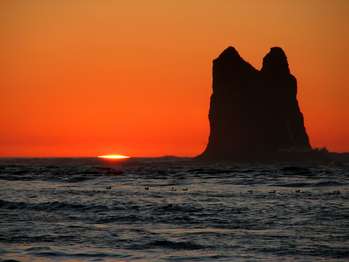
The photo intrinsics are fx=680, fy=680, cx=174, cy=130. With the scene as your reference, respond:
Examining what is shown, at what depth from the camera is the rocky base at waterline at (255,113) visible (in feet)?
589

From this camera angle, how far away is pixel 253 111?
7397 inches

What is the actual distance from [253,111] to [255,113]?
0.90 m

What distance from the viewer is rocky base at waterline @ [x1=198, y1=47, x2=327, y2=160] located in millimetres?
179500

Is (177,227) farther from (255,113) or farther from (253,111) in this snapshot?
(253,111)

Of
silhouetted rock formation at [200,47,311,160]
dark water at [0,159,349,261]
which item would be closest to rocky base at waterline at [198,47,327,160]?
silhouetted rock formation at [200,47,311,160]

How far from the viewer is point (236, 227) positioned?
26953mm

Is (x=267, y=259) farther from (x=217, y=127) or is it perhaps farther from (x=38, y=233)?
(x=217, y=127)

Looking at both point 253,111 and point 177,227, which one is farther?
point 253,111

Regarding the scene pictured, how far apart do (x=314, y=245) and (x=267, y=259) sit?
287cm

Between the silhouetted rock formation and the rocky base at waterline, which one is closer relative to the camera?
the rocky base at waterline

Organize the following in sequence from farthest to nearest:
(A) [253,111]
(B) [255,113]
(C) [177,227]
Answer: (A) [253,111] < (B) [255,113] < (C) [177,227]

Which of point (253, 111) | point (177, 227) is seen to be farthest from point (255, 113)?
point (177, 227)

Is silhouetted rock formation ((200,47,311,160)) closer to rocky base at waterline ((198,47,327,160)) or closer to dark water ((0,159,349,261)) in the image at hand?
rocky base at waterline ((198,47,327,160))

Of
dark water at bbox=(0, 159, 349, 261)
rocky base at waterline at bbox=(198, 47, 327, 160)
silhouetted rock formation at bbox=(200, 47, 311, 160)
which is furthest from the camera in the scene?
silhouetted rock formation at bbox=(200, 47, 311, 160)
